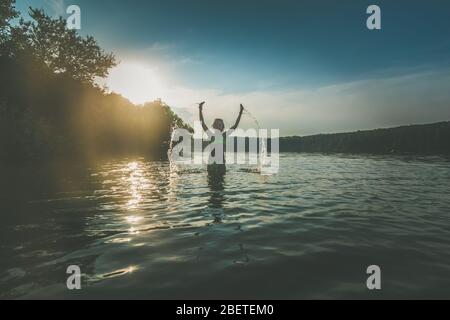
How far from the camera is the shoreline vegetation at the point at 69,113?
3593cm

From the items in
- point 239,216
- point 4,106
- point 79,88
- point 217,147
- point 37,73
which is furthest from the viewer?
point 79,88

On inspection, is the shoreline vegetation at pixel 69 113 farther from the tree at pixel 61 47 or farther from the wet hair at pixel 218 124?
the wet hair at pixel 218 124

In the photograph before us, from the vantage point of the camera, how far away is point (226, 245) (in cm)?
679

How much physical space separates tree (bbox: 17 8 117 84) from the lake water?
5287cm

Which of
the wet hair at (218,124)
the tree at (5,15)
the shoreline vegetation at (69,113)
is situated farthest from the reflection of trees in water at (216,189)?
the tree at (5,15)

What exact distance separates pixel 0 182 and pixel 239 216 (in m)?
15.5

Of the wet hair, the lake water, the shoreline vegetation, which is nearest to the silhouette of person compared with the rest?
the wet hair

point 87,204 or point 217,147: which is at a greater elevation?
point 217,147

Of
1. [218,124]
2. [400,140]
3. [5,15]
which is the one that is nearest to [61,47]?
[5,15]

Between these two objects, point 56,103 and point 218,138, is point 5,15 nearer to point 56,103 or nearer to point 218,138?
point 56,103

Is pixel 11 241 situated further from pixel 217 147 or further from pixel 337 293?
pixel 217 147

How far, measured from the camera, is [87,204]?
1144cm
